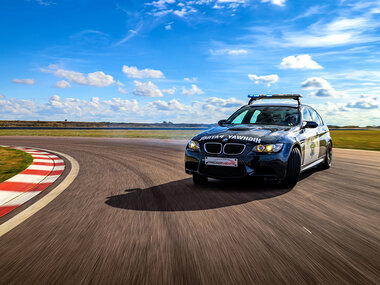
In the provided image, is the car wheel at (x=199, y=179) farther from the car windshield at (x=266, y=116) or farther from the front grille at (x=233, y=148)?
the car windshield at (x=266, y=116)

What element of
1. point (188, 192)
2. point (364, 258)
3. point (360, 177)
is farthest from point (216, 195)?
point (360, 177)

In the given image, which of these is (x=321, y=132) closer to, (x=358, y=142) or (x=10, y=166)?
(x=10, y=166)

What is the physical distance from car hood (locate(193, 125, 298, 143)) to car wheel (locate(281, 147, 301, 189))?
1.13ft

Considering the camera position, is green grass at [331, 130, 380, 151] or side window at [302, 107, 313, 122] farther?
green grass at [331, 130, 380, 151]

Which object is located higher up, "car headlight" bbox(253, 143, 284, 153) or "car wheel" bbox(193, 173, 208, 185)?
"car headlight" bbox(253, 143, 284, 153)

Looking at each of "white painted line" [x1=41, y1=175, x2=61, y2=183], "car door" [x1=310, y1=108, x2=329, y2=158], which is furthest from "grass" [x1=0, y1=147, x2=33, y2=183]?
"car door" [x1=310, y1=108, x2=329, y2=158]

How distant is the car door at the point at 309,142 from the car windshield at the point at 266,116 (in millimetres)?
281

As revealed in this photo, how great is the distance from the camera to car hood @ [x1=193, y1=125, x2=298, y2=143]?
5.70m

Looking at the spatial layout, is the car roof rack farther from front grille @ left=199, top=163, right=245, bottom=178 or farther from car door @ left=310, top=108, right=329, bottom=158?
front grille @ left=199, top=163, right=245, bottom=178

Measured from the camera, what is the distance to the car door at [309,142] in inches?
263

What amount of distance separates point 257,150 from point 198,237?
255 centimetres

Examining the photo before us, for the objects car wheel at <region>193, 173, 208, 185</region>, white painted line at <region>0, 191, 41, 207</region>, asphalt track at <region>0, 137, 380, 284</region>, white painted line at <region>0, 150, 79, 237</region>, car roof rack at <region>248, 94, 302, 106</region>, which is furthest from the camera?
car roof rack at <region>248, 94, 302, 106</region>

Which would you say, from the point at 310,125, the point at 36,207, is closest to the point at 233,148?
the point at 310,125

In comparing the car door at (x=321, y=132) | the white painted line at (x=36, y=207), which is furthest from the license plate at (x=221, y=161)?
the car door at (x=321, y=132)
